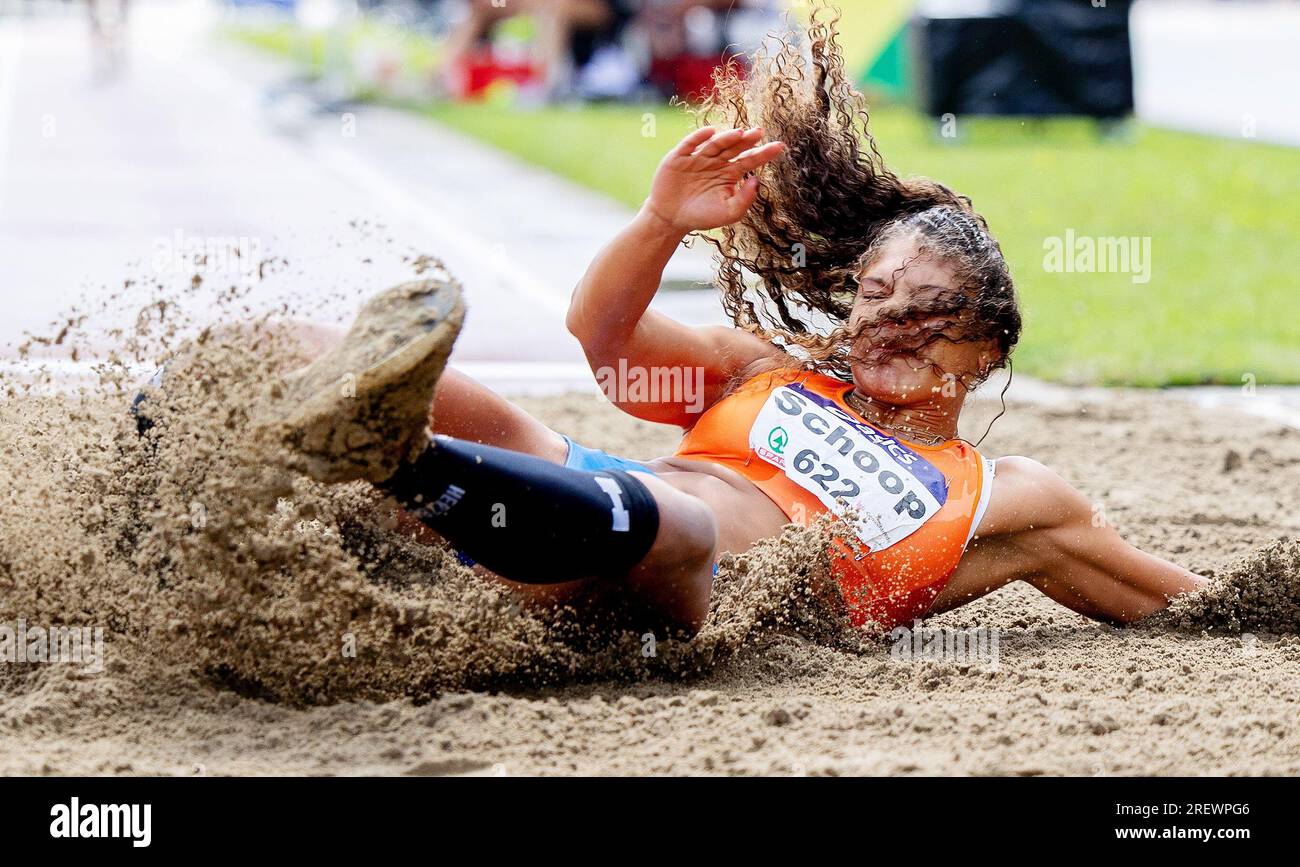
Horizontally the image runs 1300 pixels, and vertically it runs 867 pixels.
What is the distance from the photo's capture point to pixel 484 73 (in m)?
18.5

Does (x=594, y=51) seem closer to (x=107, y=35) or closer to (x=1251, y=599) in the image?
(x=107, y=35)

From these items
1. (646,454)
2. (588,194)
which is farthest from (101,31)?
(646,454)

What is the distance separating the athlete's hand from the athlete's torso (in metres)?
0.41

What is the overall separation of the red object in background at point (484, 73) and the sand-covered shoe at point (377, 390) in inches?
634

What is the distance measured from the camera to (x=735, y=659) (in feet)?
10.8

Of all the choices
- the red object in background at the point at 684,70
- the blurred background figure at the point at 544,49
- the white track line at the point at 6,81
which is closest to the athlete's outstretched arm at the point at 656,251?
the white track line at the point at 6,81

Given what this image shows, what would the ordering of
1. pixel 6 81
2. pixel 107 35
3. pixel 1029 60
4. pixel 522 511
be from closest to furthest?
pixel 522 511 < pixel 1029 60 < pixel 6 81 < pixel 107 35

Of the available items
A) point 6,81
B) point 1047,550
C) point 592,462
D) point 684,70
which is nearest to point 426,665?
point 592,462

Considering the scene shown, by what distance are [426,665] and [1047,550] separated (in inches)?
51.8

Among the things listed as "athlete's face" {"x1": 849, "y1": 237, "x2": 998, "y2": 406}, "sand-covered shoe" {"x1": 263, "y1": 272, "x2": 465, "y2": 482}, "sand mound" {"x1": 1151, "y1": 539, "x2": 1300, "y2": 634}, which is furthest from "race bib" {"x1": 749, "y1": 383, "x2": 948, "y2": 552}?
"sand-covered shoe" {"x1": 263, "y1": 272, "x2": 465, "y2": 482}

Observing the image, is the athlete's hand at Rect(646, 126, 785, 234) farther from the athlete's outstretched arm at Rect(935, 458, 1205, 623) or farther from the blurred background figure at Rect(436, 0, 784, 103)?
the blurred background figure at Rect(436, 0, 784, 103)

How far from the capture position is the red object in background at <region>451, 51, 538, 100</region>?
18.4m
